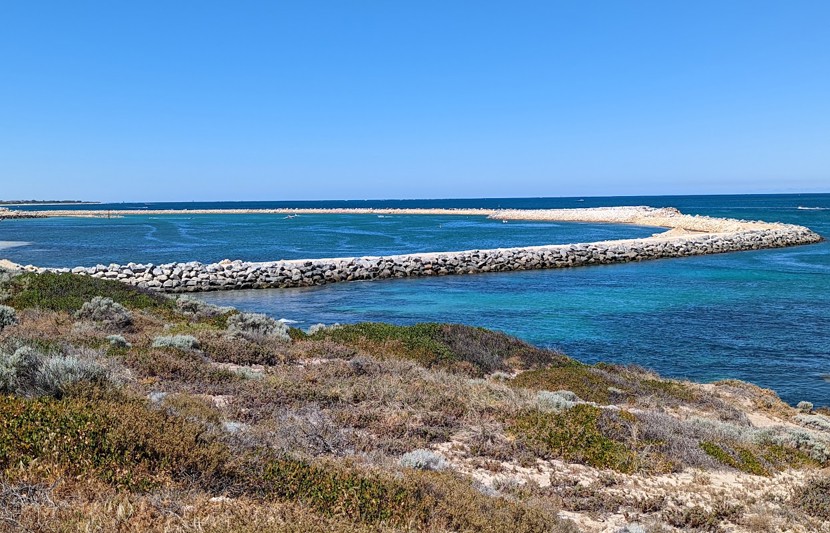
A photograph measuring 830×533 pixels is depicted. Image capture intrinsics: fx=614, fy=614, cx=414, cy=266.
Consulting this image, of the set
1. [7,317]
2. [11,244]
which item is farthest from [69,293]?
[11,244]

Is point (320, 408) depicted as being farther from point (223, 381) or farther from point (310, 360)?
point (310, 360)

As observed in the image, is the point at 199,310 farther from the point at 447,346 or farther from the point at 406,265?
the point at 406,265

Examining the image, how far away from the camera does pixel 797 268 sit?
3916 cm

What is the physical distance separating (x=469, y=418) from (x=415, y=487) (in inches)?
141

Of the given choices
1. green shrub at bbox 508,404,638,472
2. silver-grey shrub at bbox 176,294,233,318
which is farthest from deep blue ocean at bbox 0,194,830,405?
green shrub at bbox 508,404,638,472

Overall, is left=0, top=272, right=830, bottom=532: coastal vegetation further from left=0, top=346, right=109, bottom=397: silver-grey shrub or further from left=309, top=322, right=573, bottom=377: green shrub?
left=309, top=322, right=573, bottom=377: green shrub

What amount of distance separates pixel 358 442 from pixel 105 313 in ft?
31.6

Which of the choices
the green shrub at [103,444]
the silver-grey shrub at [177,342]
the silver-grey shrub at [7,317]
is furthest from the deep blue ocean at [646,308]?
the green shrub at [103,444]

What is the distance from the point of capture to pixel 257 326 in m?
15.6

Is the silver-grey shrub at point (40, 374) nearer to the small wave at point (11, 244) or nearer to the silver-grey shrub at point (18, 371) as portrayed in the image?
the silver-grey shrub at point (18, 371)

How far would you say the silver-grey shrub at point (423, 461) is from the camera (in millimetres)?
6543

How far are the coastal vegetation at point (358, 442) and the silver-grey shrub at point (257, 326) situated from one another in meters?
0.58

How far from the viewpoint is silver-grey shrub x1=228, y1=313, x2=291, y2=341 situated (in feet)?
47.8

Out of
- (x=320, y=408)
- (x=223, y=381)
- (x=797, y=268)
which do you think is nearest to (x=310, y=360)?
(x=223, y=381)
